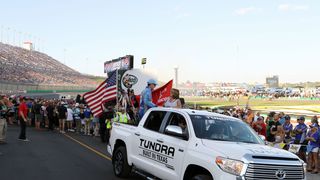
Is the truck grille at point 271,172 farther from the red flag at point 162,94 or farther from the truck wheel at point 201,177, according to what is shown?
the red flag at point 162,94

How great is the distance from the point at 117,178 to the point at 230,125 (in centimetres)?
322

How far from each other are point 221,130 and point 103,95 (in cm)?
1345

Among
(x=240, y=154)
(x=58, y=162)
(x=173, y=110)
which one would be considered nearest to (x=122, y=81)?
(x=58, y=162)

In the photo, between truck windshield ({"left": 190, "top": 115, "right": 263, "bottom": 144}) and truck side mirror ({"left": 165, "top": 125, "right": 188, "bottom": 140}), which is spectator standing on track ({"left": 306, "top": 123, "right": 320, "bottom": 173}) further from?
truck side mirror ({"left": 165, "top": 125, "right": 188, "bottom": 140})

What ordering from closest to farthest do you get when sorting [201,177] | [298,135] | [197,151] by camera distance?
[201,177] < [197,151] < [298,135]

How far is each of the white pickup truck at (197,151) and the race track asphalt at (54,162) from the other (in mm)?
1056

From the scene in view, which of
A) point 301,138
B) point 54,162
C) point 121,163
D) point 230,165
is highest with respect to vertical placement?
point 230,165

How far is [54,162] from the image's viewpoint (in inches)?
468

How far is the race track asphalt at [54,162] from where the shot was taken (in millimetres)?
9844

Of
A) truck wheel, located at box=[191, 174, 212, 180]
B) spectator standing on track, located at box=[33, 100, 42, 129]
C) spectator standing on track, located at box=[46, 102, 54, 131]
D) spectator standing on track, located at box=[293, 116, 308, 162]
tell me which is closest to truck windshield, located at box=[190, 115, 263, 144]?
truck wheel, located at box=[191, 174, 212, 180]

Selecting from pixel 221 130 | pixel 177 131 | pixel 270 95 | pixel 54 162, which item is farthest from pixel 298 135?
pixel 270 95

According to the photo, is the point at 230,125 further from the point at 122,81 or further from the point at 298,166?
the point at 122,81

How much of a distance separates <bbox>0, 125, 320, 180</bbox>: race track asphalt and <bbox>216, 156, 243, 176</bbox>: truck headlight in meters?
3.86

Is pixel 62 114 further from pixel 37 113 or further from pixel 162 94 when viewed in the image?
pixel 162 94
